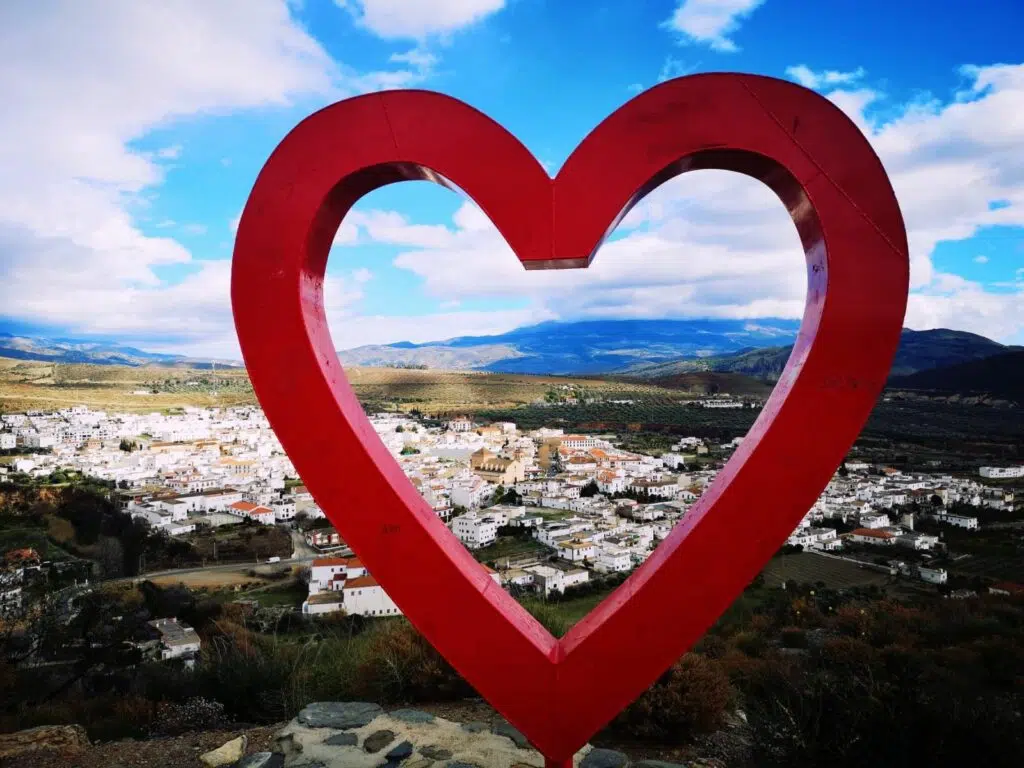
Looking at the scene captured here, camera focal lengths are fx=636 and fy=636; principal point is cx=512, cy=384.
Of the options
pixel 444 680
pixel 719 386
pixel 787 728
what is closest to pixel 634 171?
pixel 787 728

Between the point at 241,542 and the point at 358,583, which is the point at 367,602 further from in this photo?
the point at 241,542

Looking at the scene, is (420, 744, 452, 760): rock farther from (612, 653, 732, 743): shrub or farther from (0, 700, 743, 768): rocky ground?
(612, 653, 732, 743): shrub

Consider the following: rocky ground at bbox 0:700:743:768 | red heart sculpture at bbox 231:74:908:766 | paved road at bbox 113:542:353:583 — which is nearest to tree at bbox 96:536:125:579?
paved road at bbox 113:542:353:583

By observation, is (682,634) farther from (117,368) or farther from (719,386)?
(117,368)

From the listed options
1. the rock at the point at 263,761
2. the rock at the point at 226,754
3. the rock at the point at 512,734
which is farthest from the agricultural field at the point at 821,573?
the rock at the point at 263,761

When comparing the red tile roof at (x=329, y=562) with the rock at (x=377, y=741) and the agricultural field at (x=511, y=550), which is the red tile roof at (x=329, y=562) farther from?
the rock at (x=377, y=741)
